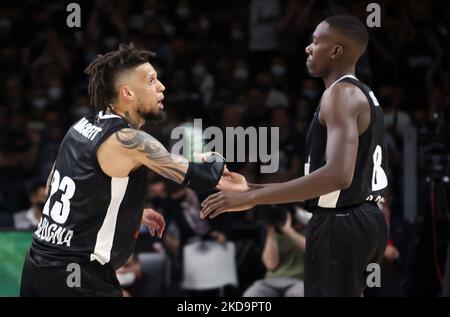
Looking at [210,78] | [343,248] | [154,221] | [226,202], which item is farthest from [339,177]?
[210,78]

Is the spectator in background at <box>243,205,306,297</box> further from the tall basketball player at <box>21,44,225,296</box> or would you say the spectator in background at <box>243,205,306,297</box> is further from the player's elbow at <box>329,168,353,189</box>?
the player's elbow at <box>329,168,353,189</box>

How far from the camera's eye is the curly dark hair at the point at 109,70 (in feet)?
13.8

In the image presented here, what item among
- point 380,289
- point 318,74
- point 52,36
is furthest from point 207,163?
point 52,36

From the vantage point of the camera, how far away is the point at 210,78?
385 inches

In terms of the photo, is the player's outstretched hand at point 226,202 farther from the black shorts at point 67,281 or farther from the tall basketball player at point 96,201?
the black shorts at point 67,281

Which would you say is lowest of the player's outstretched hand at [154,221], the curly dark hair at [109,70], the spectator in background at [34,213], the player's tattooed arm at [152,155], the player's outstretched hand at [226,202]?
the spectator in background at [34,213]

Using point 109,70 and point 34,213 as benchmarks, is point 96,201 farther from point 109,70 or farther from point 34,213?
point 34,213

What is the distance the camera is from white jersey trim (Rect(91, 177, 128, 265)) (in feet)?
13.2

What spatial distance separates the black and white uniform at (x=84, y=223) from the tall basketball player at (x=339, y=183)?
430mm

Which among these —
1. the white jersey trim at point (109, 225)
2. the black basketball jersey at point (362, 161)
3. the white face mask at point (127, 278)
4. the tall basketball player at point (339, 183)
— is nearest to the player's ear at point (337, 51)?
the tall basketball player at point (339, 183)

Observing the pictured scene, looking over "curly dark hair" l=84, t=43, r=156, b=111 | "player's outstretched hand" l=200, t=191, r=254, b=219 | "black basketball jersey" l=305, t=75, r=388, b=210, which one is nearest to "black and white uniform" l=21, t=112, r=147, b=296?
"curly dark hair" l=84, t=43, r=156, b=111

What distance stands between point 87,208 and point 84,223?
0.07 meters

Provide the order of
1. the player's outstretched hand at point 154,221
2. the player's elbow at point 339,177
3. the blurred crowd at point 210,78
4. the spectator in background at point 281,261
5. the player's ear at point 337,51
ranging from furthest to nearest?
the blurred crowd at point 210,78 → the spectator in background at point 281,261 → the player's outstretched hand at point 154,221 → the player's ear at point 337,51 → the player's elbow at point 339,177

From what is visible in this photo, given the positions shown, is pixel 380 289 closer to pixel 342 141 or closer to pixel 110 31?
pixel 342 141
